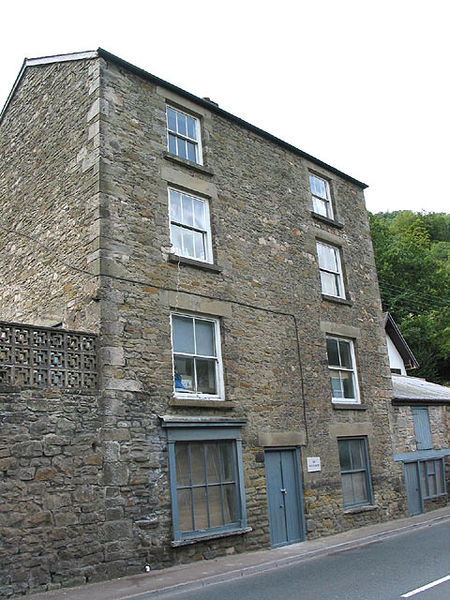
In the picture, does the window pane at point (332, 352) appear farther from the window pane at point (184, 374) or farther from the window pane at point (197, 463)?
the window pane at point (197, 463)

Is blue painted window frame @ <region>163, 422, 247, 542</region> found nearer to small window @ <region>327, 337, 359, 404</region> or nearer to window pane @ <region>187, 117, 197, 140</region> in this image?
small window @ <region>327, 337, 359, 404</region>

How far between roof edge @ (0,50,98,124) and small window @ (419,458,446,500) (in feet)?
47.0

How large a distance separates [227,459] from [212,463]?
43cm

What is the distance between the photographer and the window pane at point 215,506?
36.6 feet

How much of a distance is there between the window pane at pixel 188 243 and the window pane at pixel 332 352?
4.96 m

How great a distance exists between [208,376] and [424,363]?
83.2ft

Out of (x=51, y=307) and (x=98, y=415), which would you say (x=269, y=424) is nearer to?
(x=98, y=415)

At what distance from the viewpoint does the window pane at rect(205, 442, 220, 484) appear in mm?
11383

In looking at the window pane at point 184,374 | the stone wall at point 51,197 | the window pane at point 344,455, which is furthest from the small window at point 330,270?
the stone wall at point 51,197

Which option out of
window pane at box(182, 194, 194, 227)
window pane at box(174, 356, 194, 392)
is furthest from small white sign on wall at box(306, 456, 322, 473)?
window pane at box(182, 194, 194, 227)

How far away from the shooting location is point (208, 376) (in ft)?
39.5

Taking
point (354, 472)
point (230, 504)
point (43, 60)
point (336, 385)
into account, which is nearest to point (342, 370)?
point (336, 385)

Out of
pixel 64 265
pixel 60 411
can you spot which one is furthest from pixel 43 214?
pixel 60 411

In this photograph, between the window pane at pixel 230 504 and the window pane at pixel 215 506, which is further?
the window pane at pixel 230 504
